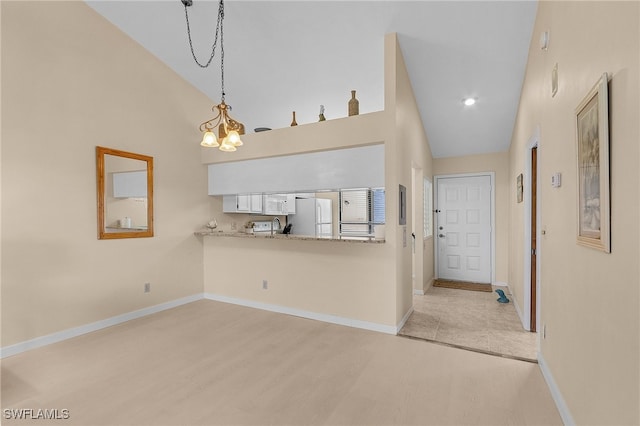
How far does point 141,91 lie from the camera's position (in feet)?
12.6

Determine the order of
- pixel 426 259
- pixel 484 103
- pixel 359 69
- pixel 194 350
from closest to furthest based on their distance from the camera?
1. pixel 194 350
2. pixel 359 69
3. pixel 484 103
4. pixel 426 259

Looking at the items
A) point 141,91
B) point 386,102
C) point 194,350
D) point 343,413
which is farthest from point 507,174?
point 141,91

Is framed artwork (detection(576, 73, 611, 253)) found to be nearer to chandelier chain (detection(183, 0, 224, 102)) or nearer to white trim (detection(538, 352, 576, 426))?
white trim (detection(538, 352, 576, 426))

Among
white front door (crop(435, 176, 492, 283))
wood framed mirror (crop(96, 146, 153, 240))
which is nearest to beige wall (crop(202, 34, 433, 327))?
wood framed mirror (crop(96, 146, 153, 240))

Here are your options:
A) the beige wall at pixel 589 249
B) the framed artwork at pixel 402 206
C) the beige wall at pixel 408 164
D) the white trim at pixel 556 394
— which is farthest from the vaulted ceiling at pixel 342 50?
the white trim at pixel 556 394

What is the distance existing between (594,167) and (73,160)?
4288mm

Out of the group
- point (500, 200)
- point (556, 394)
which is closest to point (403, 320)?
point (556, 394)

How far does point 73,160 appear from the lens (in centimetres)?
323

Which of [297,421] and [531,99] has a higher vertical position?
[531,99]

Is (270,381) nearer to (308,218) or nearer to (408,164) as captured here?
(408,164)

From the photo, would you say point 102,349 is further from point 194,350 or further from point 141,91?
point 141,91

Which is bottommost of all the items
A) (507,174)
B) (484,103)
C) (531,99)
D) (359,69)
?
(507,174)

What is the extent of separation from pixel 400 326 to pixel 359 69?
9.87 feet

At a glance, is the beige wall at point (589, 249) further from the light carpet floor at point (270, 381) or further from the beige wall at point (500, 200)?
the beige wall at point (500, 200)
